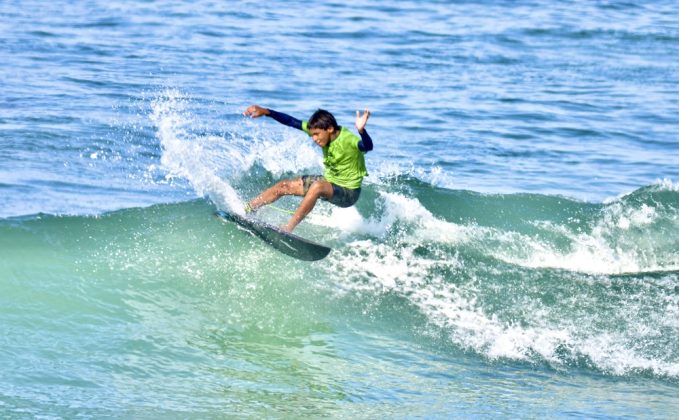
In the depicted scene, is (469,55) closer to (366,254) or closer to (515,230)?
(515,230)

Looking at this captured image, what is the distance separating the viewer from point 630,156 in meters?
18.2

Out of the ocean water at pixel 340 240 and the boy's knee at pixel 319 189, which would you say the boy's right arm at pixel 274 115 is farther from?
the ocean water at pixel 340 240

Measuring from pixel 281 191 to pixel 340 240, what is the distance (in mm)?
1109

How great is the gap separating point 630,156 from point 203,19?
1325cm

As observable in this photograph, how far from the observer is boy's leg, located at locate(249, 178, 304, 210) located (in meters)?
11.4

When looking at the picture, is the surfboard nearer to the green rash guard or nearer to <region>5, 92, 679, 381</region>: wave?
<region>5, 92, 679, 381</region>: wave

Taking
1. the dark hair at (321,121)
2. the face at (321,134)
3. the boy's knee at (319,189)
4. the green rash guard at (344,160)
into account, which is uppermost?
the dark hair at (321,121)

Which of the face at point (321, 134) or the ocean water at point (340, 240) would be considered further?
the face at point (321, 134)

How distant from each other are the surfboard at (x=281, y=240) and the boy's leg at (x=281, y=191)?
20.1 inches

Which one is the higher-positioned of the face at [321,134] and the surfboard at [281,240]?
the face at [321,134]

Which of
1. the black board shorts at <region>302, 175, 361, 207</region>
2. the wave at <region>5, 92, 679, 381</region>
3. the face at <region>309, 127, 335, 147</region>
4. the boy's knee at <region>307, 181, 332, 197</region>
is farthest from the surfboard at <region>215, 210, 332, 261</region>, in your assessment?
the face at <region>309, 127, 335, 147</region>

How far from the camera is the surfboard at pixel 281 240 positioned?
1065 centimetres

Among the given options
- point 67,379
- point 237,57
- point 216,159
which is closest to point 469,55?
point 237,57

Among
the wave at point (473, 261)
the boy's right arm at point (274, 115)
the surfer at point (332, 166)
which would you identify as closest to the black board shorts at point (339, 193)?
the surfer at point (332, 166)
